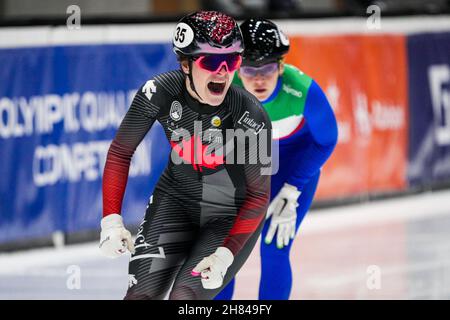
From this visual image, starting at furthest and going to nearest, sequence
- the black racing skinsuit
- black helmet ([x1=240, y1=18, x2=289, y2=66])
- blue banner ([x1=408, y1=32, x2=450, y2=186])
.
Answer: blue banner ([x1=408, y1=32, x2=450, y2=186])
black helmet ([x1=240, y1=18, x2=289, y2=66])
the black racing skinsuit

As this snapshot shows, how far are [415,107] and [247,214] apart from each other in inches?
293

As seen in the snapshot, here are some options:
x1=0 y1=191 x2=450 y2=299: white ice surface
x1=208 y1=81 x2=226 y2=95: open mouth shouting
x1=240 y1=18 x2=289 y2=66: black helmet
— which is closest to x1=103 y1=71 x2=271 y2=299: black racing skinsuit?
x1=208 y1=81 x2=226 y2=95: open mouth shouting

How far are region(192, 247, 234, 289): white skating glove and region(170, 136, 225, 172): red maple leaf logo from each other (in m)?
0.47

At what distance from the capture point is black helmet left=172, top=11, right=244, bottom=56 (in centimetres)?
429

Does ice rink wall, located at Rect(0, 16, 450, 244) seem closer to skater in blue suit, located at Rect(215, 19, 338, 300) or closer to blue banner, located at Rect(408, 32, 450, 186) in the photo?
blue banner, located at Rect(408, 32, 450, 186)

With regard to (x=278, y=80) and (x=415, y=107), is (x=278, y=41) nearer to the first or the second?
(x=278, y=80)

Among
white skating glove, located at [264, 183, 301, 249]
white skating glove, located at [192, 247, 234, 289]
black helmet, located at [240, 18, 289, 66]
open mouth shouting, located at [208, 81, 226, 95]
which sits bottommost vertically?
white skating glove, located at [192, 247, 234, 289]

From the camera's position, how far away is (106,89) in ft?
28.7

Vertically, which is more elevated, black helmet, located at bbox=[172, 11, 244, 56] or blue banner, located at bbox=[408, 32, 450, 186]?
blue banner, located at bbox=[408, 32, 450, 186]

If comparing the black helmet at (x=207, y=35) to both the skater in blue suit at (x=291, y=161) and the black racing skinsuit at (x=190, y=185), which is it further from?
the skater in blue suit at (x=291, y=161)

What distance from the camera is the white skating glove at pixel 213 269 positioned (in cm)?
423

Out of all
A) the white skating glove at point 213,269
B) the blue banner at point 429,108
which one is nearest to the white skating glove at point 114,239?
the white skating glove at point 213,269

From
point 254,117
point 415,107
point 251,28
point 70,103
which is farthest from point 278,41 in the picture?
point 415,107

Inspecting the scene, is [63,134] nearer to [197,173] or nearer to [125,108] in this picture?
[125,108]
